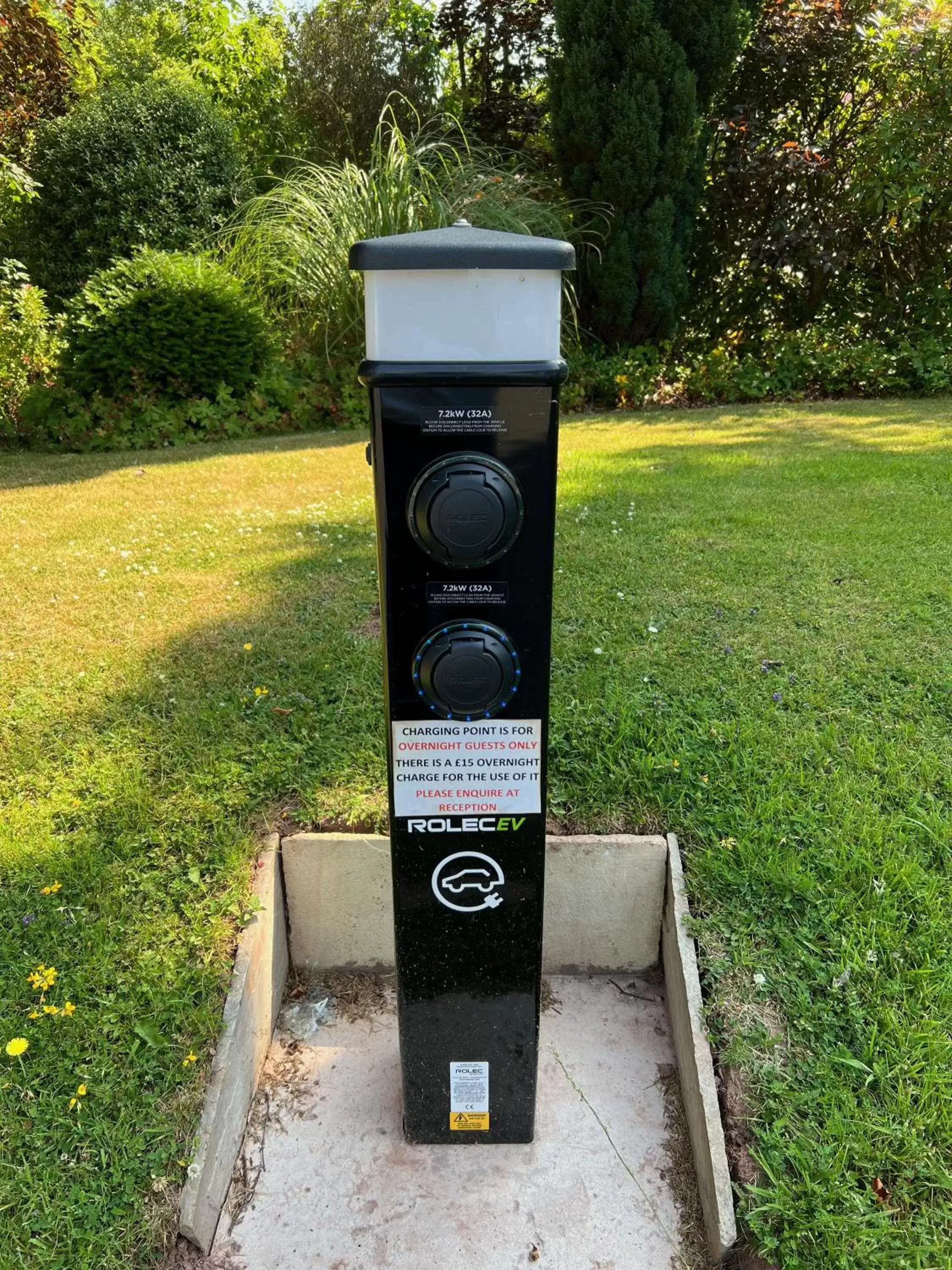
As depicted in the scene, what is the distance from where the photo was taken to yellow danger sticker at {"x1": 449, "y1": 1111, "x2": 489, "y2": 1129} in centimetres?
175

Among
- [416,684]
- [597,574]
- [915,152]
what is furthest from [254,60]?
[416,684]

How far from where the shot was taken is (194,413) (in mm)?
6535

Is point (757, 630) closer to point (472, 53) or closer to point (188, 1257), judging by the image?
point (188, 1257)

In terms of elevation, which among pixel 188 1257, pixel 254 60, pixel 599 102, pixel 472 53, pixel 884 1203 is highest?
pixel 254 60

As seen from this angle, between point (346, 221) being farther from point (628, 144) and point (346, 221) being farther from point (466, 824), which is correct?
point (466, 824)

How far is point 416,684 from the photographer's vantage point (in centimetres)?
139

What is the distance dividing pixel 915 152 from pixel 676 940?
7827mm

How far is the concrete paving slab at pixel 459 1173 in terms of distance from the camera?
1.59m

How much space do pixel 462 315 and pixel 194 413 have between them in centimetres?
591

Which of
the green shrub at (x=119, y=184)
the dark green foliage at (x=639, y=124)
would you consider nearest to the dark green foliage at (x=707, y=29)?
the dark green foliage at (x=639, y=124)

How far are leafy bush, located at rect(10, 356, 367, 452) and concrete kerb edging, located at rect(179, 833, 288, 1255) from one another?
5.10 m

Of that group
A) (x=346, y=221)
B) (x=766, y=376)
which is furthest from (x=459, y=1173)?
(x=766, y=376)

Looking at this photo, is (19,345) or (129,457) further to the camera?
(19,345)

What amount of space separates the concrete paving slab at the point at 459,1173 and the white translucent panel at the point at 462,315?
5.16 ft
